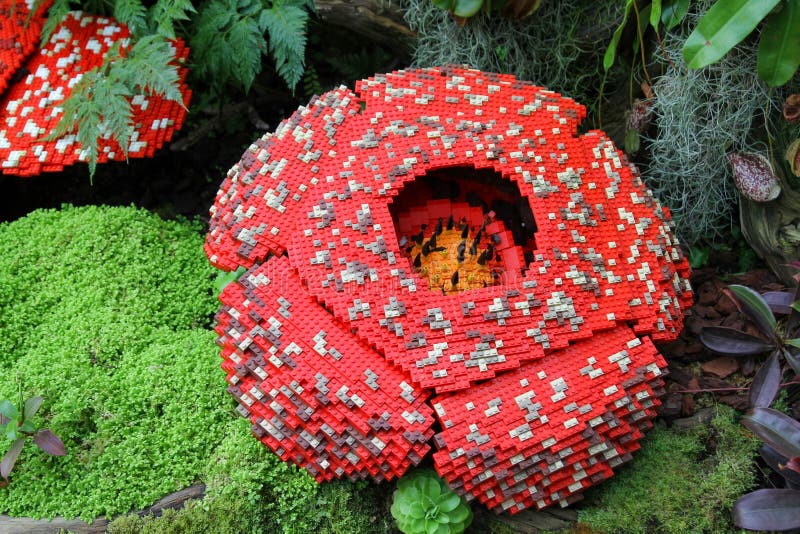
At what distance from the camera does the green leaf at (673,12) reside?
362cm

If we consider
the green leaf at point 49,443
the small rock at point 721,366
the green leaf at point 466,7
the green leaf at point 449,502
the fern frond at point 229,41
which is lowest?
the green leaf at point 49,443

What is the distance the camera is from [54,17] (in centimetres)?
446

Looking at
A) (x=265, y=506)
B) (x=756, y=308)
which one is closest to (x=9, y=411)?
(x=265, y=506)

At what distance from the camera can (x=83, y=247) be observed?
174 inches

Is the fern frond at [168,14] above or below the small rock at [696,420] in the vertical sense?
above

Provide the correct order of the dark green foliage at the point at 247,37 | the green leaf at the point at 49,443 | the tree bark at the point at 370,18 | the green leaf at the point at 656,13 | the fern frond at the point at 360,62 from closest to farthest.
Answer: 1. the green leaf at the point at 49,443
2. the green leaf at the point at 656,13
3. the dark green foliage at the point at 247,37
4. the tree bark at the point at 370,18
5. the fern frond at the point at 360,62

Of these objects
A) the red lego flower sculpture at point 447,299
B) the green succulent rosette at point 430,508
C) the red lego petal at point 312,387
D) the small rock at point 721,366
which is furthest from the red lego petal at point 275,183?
the small rock at point 721,366

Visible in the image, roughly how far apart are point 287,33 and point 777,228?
2.97 metres

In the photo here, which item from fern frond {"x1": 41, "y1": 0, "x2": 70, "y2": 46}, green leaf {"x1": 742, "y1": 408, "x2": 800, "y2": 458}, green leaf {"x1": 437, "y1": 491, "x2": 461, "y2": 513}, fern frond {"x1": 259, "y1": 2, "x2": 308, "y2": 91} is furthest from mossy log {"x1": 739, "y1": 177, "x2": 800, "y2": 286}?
fern frond {"x1": 41, "y1": 0, "x2": 70, "y2": 46}

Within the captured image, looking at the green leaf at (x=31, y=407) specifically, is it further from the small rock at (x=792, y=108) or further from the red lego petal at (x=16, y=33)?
the small rock at (x=792, y=108)

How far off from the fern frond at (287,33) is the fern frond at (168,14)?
447 millimetres

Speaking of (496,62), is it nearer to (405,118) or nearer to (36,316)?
(405,118)

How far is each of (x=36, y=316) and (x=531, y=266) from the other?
2889 millimetres

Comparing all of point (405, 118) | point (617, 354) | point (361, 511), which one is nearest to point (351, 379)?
point (361, 511)
